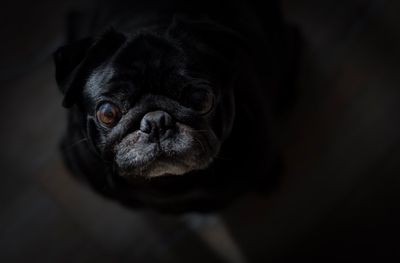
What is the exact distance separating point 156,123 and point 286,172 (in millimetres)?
749

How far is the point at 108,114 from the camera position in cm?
124

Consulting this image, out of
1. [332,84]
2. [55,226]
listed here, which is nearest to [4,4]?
[55,226]

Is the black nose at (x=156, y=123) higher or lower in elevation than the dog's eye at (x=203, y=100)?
lower

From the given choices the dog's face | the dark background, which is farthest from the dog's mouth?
the dark background

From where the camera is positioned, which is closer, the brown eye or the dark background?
the brown eye

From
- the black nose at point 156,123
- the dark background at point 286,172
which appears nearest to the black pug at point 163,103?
the black nose at point 156,123

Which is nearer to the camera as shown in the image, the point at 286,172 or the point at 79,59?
the point at 79,59

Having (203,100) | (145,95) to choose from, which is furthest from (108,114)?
(203,100)

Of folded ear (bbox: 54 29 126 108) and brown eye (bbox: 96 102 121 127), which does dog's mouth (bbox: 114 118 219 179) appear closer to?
brown eye (bbox: 96 102 121 127)

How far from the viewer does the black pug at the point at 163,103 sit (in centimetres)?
125

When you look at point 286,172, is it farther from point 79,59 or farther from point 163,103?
point 79,59

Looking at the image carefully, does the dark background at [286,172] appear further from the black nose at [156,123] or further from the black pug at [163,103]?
the black nose at [156,123]

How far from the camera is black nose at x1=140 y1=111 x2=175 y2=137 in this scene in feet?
4.06

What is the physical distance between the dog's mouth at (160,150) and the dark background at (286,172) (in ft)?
1.94
